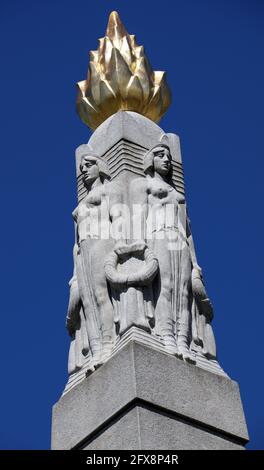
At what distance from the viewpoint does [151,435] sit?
10438mm

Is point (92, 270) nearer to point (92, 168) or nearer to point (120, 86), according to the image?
point (92, 168)

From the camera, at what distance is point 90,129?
14.9 m

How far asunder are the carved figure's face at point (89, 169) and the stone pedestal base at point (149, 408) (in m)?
2.94

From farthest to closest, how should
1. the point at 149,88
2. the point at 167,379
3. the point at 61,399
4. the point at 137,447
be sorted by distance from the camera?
the point at 149,88 < the point at 61,399 < the point at 167,379 < the point at 137,447

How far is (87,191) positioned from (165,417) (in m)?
3.84

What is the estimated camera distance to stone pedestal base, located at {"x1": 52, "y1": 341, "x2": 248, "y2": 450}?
10641 millimetres

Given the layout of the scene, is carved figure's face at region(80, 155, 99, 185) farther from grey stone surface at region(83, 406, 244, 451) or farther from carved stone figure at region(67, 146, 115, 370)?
grey stone surface at region(83, 406, 244, 451)

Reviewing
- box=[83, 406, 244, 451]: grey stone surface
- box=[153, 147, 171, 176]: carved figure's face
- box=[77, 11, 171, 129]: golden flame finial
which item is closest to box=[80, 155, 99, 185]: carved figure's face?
box=[153, 147, 171, 176]: carved figure's face

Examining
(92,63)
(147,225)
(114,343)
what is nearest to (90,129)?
(92,63)

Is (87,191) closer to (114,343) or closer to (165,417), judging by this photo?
(114,343)

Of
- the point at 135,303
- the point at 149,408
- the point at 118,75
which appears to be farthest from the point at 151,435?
the point at 118,75

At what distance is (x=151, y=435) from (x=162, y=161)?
4.21 m

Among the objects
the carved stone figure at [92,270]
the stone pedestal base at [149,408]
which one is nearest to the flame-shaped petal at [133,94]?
the carved stone figure at [92,270]

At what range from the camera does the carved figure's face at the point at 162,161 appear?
13.3m
